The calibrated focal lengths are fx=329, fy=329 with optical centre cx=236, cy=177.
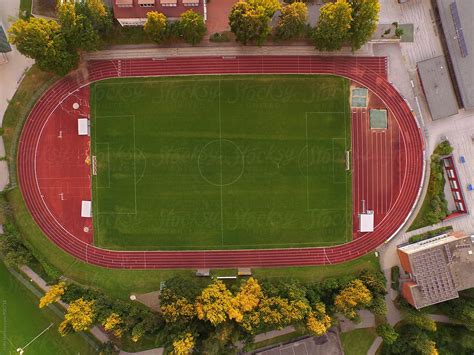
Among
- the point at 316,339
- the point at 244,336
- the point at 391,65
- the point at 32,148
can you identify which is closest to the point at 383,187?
the point at 391,65

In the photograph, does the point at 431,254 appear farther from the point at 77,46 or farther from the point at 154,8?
the point at 77,46

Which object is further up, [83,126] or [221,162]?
[83,126]

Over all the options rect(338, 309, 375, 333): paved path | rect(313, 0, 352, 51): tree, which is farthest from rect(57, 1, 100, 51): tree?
rect(338, 309, 375, 333): paved path

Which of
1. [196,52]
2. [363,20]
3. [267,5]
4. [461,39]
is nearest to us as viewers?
[267,5]

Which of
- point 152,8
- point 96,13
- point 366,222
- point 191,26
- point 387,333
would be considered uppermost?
point 152,8

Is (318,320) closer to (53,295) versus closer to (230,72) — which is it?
(53,295)

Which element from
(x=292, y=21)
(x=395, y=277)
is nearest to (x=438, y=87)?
(x=292, y=21)
